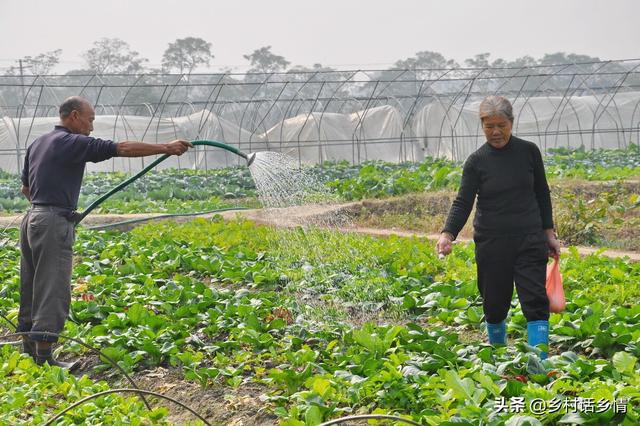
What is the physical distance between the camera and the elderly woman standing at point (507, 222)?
4699mm

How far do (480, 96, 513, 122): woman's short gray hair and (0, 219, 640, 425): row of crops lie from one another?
3.95 ft

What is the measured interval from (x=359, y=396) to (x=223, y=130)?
908 inches

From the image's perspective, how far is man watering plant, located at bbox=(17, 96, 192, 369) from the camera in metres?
5.44

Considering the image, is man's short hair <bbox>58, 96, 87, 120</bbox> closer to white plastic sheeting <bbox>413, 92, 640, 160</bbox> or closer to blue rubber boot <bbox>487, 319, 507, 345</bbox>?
blue rubber boot <bbox>487, 319, 507, 345</bbox>

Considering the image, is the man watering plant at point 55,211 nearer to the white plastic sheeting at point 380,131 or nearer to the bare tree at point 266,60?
the white plastic sheeting at point 380,131

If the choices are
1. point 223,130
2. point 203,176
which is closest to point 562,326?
point 203,176

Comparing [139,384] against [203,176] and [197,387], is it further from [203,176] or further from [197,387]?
[203,176]

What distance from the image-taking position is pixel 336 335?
5.32 m

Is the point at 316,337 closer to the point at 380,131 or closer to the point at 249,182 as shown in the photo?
the point at 249,182

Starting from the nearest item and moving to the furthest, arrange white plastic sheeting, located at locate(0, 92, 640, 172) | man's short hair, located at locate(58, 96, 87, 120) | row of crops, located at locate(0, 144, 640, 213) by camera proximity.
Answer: man's short hair, located at locate(58, 96, 87, 120) < row of crops, located at locate(0, 144, 640, 213) < white plastic sheeting, located at locate(0, 92, 640, 172)

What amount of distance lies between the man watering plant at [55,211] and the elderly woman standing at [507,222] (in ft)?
6.00

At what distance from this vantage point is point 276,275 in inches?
288

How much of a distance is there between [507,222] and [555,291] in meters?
0.47

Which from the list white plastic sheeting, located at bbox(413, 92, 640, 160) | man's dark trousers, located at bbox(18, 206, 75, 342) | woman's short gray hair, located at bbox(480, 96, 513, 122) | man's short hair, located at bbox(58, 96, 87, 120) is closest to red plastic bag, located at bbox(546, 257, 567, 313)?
woman's short gray hair, located at bbox(480, 96, 513, 122)
